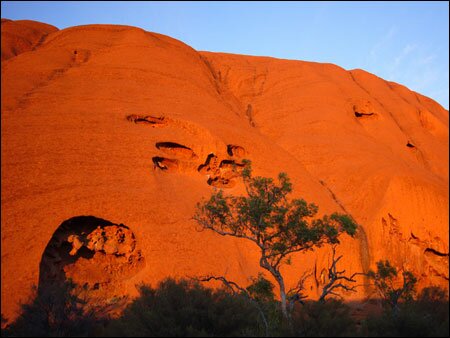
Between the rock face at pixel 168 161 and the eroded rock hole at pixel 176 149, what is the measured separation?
64 millimetres

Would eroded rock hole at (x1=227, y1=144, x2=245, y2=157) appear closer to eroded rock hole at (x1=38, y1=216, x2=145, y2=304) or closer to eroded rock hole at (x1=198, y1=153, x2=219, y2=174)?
eroded rock hole at (x1=198, y1=153, x2=219, y2=174)

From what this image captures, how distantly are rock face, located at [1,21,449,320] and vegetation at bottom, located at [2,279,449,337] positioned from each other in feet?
4.91

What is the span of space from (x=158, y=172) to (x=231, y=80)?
18.1 m

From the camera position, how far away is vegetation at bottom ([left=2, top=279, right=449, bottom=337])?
8.54 meters

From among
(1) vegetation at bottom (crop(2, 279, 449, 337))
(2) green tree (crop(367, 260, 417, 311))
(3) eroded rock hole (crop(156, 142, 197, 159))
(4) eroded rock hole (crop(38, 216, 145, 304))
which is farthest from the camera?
(3) eroded rock hole (crop(156, 142, 197, 159))

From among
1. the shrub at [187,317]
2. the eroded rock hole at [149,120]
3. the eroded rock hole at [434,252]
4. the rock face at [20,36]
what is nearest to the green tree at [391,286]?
the eroded rock hole at [434,252]

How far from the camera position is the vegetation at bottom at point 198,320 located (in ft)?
28.0

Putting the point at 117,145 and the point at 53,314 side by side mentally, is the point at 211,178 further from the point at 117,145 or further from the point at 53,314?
the point at 53,314

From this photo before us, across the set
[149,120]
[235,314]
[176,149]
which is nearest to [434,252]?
[176,149]

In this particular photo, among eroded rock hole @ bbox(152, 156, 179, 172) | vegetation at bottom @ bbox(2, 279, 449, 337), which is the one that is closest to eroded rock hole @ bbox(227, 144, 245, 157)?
eroded rock hole @ bbox(152, 156, 179, 172)

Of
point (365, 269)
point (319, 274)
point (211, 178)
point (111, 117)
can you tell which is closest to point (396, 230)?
point (365, 269)

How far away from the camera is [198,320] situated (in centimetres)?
902

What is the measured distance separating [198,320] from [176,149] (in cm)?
1106

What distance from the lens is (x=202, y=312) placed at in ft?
30.1
